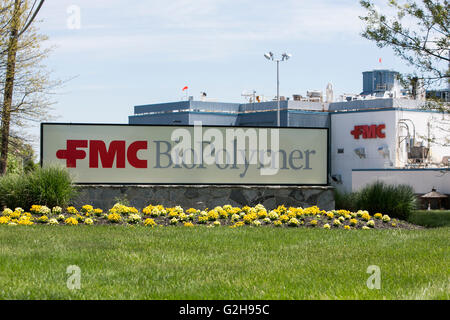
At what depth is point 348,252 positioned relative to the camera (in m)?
10.0

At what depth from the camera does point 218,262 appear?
8984mm

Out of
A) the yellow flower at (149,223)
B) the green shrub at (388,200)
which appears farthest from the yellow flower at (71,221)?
the green shrub at (388,200)

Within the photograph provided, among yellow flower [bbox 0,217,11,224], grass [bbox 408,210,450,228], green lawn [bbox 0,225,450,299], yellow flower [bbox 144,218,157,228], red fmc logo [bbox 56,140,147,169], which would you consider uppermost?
red fmc logo [bbox 56,140,147,169]

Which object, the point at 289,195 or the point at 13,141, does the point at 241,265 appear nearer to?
the point at 289,195

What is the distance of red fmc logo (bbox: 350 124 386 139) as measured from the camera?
54.2 meters

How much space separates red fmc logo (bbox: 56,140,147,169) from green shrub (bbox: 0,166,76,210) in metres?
1.36

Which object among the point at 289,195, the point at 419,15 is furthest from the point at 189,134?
the point at 419,15

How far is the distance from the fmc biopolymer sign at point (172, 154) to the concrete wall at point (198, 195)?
1.06 ft

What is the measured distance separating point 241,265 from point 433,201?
3251 centimetres

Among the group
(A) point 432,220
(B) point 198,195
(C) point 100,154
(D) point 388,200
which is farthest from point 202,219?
(A) point 432,220

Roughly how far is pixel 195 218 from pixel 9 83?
9.39 meters

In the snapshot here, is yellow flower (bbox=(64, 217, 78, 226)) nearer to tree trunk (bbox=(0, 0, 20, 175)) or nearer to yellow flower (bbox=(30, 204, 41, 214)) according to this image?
yellow flower (bbox=(30, 204, 41, 214))

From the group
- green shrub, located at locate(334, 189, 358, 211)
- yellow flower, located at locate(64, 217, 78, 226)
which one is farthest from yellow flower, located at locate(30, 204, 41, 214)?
green shrub, located at locate(334, 189, 358, 211)

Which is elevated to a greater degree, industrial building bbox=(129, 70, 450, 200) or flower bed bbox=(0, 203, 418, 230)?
industrial building bbox=(129, 70, 450, 200)
